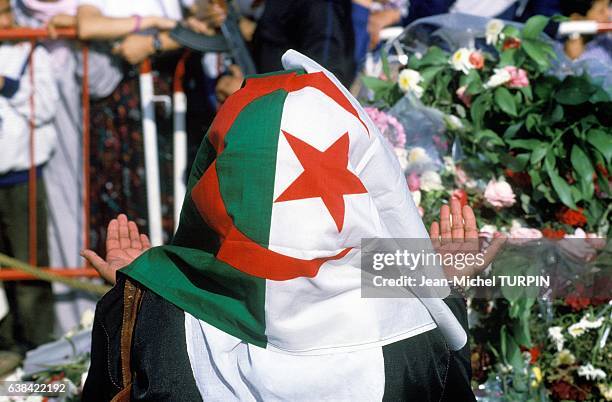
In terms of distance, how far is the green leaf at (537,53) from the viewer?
10.0ft

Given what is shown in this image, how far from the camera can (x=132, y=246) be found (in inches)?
97.7

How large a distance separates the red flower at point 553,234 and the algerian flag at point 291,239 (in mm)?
978

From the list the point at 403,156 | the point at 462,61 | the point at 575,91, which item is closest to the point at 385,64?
the point at 462,61

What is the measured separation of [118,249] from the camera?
244 cm

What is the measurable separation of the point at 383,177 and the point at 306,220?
23 centimetres

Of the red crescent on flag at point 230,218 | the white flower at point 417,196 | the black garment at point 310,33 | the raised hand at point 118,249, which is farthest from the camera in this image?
the black garment at point 310,33

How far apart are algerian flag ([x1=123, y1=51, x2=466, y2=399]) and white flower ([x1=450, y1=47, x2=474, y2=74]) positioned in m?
1.25

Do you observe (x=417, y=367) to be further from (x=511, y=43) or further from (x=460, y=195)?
(x=511, y=43)

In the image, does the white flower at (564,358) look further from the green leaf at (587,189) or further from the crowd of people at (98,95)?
the crowd of people at (98,95)

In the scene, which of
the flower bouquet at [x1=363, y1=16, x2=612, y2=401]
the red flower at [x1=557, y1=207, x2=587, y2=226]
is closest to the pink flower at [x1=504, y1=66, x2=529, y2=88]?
the flower bouquet at [x1=363, y1=16, x2=612, y2=401]

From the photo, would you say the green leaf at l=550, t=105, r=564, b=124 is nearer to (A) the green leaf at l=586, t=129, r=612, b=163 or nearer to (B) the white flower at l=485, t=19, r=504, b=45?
(A) the green leaf at l=586, t=129, r=612, b=163

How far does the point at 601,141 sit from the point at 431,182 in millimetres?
557

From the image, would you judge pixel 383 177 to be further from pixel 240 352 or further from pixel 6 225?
pixel 6 225

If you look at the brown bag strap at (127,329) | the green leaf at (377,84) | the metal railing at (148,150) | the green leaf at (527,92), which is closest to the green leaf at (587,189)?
the green leaf at (527,92)
